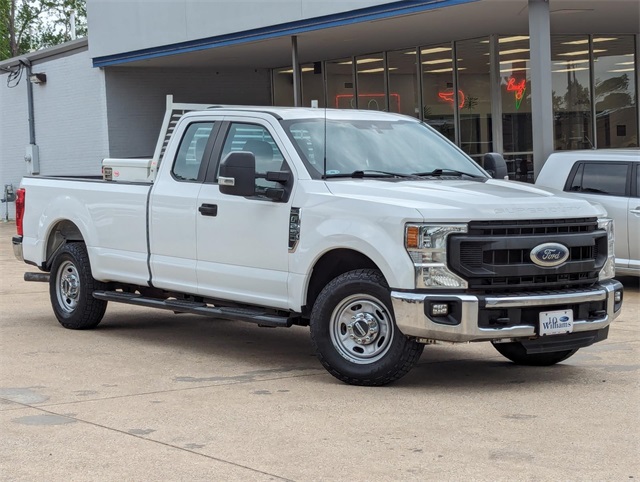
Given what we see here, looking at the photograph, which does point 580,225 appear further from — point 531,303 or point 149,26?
point 149,26

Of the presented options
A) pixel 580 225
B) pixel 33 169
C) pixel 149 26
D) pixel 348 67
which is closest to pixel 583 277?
pixel 580 225

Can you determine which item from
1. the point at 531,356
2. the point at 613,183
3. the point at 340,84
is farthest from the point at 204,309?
the point at 340,84

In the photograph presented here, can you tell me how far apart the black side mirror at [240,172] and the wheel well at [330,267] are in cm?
81

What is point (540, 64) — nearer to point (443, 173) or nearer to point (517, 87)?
point (517, 87)

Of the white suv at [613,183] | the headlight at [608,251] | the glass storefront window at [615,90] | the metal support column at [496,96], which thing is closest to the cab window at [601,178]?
the white suv at [613,183]

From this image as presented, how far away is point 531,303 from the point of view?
297 inches

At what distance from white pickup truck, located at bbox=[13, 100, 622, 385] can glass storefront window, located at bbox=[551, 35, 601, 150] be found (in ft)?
47.7

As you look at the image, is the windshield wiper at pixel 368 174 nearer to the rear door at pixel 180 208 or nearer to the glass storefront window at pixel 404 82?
the rear door at pixel 180 208

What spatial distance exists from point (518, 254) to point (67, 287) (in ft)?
17.0

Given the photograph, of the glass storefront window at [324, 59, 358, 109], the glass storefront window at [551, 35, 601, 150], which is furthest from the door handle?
the glass storefront window at [324, 59, 358, 109]

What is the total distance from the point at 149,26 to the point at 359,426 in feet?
61.3

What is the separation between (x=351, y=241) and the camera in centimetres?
787

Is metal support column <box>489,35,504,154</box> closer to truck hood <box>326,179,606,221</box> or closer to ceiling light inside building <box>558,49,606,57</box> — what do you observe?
ceiling light inside building <box>558,49,606,57</box>

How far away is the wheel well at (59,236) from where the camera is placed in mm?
10992
